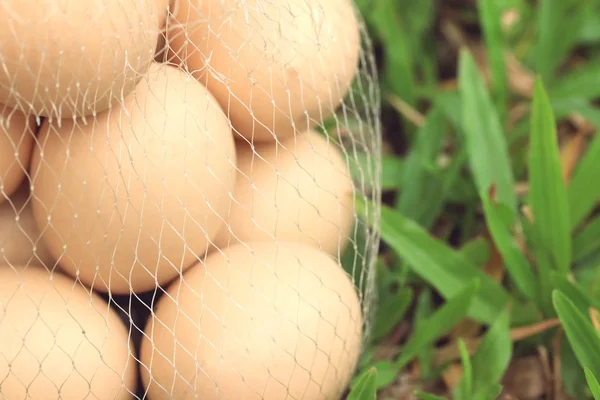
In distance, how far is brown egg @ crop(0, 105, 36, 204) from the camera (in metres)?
0.65

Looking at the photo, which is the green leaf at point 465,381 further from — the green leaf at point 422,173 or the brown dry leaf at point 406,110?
the brown dry leaf at point 406,110

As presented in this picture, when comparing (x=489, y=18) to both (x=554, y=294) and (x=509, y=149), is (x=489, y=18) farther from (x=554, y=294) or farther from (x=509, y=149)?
(x=554, y=294)

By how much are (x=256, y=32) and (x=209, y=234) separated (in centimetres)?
Result: 19

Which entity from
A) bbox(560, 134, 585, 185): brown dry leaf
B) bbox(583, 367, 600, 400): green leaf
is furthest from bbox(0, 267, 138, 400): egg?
bbox(560, 134, 585, 185): brown dry leaf

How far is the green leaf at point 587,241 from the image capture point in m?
0.88

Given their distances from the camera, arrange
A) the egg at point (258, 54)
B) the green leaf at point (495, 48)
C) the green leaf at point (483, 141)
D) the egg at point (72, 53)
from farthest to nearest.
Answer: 1. the green leaf at point (495, 48)
2. the green leaf at point (483, 141)
3. the egg at point (258, 54)
4. the egg at point (72, 53)

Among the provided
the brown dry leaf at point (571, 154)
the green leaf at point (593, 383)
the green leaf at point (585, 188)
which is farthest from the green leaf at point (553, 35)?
the green leaf at point (593, 383)

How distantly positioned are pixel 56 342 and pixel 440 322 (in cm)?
39

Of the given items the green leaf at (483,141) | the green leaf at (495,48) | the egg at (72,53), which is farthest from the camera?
the green leaf at (495,48)

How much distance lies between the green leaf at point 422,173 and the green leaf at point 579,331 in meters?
0.26

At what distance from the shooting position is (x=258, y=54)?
2.26 feet

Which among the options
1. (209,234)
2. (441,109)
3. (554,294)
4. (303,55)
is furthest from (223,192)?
(441,109)

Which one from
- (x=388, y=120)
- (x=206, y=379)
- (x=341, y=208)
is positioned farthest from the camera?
(x=388, y=120)

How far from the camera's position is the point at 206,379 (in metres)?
0.64
